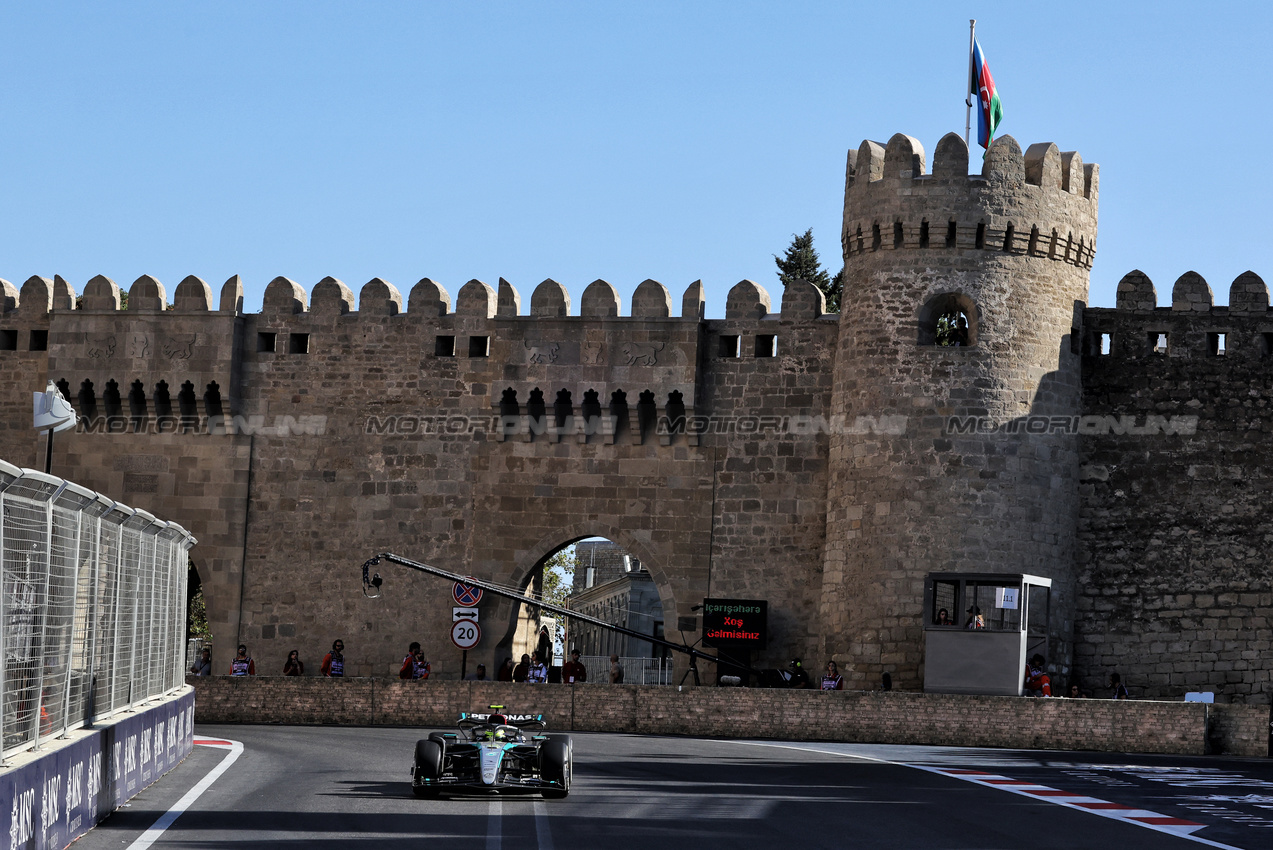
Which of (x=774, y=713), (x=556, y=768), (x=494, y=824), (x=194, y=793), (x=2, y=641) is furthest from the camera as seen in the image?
(x=774, y=713)

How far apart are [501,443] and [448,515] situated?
1.56 m

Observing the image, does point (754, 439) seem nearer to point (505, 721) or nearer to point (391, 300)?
point (391, 300)

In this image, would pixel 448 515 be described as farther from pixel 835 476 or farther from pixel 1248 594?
pixel 1248 594

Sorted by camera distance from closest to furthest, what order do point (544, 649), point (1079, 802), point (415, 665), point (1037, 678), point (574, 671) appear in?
point (1079, 802) < point (1037, 678) < point (574, 671) < point (415, 665) < point (544, 649)

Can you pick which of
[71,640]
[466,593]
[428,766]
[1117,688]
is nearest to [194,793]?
[428,766]

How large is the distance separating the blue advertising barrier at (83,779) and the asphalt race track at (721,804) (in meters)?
0.19

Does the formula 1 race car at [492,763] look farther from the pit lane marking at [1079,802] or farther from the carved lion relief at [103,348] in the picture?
the carved lion relief at [103,348]

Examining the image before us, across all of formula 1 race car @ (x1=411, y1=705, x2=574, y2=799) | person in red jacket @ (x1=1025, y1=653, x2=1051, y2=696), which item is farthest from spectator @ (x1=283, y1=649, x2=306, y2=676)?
formula 1 race car @ (x1=411, y1=705, x2=574, y2=799)

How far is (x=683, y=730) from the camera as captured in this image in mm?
24688

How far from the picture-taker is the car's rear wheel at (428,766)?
1362cm

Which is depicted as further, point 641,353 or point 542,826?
point 641,353

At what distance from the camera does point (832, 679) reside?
2705 cm

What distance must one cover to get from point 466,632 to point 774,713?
693 centimetres

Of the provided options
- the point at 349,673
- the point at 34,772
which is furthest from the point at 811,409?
the point at 34,772
